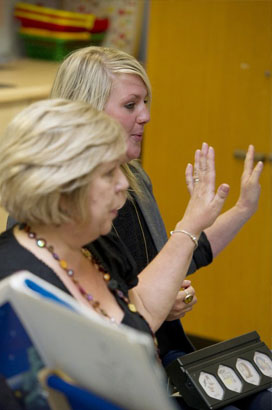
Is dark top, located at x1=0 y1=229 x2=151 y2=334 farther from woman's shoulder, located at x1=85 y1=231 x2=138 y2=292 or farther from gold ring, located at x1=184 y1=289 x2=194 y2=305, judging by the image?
gold ring, located at x1=184 y1=289 x2=194 y2=305

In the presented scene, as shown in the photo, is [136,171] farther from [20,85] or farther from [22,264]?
[20,85]

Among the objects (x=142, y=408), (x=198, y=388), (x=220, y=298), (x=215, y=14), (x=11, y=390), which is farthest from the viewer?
(x=220, y=298)

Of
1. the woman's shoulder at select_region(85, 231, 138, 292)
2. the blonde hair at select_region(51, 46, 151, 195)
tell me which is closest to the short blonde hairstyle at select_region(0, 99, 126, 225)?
the woman's shoulder at select_region(85, 231, 138, 292)

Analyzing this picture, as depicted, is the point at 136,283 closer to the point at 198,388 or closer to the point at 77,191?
the point at 198,388

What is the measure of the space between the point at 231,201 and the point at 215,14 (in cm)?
85

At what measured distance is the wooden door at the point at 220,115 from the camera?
11.5 feet

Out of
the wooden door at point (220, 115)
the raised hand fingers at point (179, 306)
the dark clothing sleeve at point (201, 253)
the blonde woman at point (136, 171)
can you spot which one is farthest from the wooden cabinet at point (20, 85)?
the raised hand fingers at point (179, 306)

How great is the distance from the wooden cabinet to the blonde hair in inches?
42.4

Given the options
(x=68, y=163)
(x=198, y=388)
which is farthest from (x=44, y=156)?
(x=198, y=388)

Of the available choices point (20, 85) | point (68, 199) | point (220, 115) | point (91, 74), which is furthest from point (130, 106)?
point (220, 115)

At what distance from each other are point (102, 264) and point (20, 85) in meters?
1.68

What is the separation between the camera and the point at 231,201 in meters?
3.59

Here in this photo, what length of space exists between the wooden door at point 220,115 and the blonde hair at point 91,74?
148cm

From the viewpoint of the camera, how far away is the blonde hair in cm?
204
